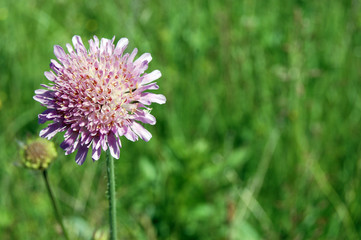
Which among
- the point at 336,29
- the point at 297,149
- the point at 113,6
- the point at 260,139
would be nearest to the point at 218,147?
the point at 260,139

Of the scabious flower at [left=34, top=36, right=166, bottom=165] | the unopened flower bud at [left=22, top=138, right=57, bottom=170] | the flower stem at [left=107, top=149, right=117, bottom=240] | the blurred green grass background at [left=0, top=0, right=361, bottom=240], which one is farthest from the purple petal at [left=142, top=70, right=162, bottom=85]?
the blurred green grass background at [left=0, top=0, right=361, bottom=240]

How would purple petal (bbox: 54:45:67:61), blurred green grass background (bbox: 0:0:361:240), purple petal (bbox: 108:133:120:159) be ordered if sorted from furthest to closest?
blurred green grass background (bbox: 0:0:361:240) < purple petal (bbox: 54:45:67:61) < purple petal (bbox: 108:133:120:159)

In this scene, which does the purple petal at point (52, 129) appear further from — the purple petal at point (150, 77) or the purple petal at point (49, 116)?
the purple petal at point (150, 77)

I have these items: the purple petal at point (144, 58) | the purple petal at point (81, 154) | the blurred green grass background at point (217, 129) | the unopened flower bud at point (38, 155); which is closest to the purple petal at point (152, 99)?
the purple petal at point (144, 58)

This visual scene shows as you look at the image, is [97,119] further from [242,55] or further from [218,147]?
[242,55]

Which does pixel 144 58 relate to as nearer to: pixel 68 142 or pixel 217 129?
pixel 68 142

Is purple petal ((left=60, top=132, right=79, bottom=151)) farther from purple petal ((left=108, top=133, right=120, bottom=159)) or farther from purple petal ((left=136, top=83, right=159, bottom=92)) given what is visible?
purple petal ((left=136, top=83, right=159, bottom=92))

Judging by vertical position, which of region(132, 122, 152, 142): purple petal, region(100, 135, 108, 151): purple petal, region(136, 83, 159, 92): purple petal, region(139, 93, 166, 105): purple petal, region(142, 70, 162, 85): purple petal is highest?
region(142, 70, 162, 85): purple petal
